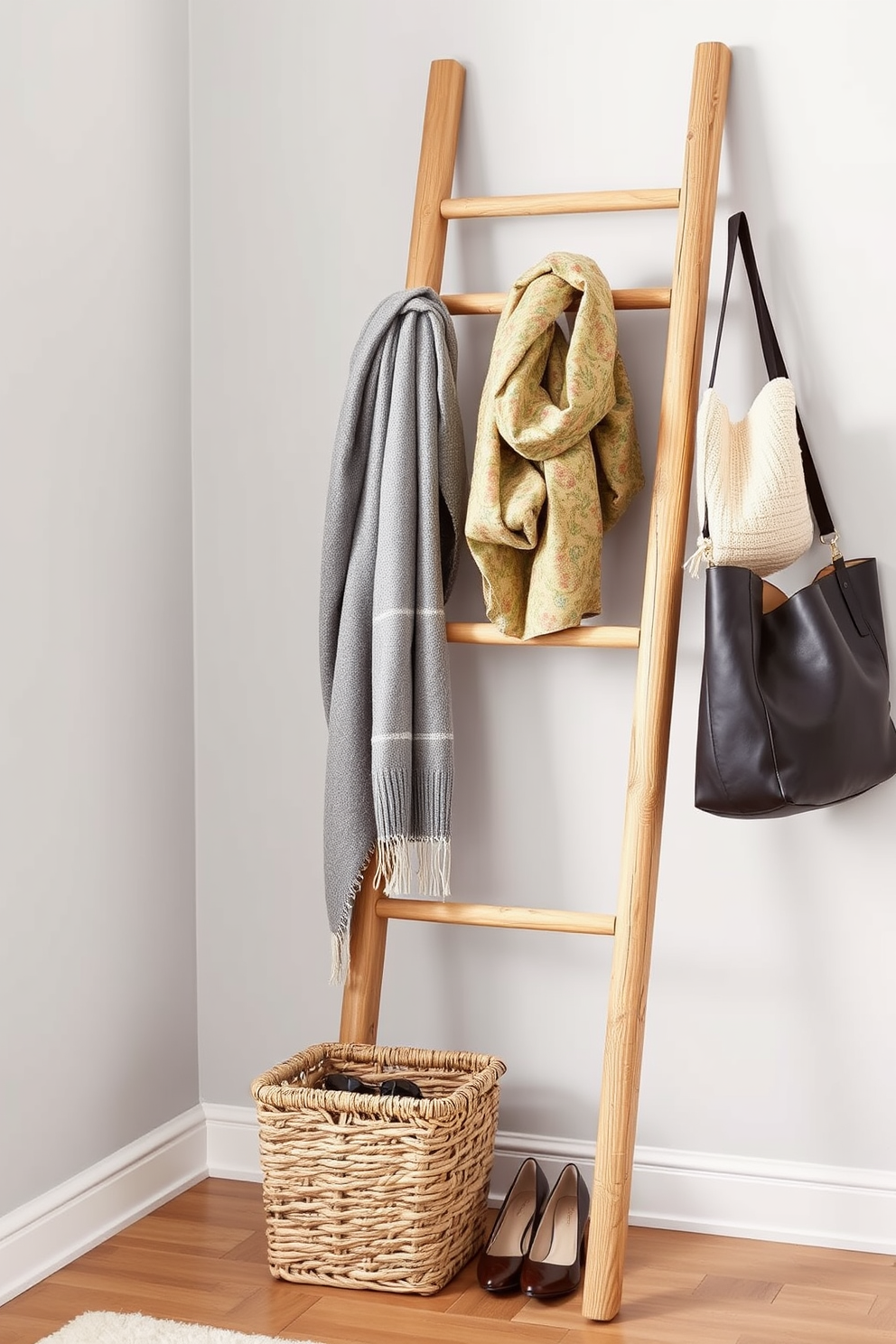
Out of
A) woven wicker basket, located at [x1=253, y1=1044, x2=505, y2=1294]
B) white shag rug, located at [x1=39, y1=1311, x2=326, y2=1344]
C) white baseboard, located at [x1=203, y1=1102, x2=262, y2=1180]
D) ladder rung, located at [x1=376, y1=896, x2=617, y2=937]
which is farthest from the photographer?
white baseboard, located at [x1=203, y1=1102, x2=262, y2=1180]

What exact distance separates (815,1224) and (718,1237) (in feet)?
0.45

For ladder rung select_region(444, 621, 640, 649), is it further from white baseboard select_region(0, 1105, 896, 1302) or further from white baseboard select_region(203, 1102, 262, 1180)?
white baseboard select_region(203, 1102, 262, 1180)

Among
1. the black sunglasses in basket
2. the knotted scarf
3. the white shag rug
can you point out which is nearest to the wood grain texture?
the knotted scarf

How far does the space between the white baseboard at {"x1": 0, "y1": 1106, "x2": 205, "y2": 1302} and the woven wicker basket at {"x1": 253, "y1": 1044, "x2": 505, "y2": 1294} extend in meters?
0.28

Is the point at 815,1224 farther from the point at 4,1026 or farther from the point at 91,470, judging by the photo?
the point at 91,470

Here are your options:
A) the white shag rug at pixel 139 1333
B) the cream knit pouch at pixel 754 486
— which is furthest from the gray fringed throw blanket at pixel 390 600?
the white shag rug at pixel 139 1333

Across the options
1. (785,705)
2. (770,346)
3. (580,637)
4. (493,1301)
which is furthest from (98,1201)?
(770,346)

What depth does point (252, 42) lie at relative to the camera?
7.07 ft

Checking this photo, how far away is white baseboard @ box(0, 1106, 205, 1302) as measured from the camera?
179 cm

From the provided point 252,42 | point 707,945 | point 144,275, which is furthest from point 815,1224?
point 252,42

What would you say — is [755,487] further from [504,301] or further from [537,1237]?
[537,1237]

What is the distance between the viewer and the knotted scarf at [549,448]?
1.80 metres

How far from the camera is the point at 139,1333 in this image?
1647 mm

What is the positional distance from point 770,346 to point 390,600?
2.04 feet
